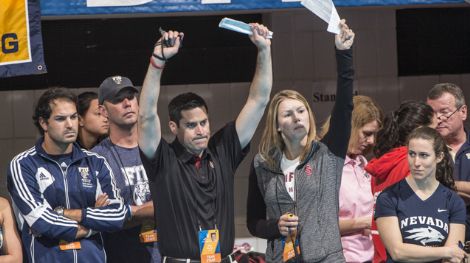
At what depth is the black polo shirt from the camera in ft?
20.5

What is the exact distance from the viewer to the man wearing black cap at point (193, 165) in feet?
20.2

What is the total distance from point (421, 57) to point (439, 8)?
0.50 m

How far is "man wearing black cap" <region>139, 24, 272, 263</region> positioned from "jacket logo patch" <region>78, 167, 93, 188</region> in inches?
33.9

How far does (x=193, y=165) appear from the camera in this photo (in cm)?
638

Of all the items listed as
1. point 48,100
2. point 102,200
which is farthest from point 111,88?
point 102,200

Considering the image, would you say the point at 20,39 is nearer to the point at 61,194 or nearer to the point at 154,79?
the point at 61,194

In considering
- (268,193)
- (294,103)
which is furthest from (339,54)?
(268,193)

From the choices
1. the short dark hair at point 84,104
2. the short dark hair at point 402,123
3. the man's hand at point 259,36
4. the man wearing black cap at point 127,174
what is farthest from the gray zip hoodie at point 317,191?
the short dark hair at point 84,104

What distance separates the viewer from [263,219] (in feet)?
22.0

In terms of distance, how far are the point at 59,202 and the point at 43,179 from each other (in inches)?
7.0

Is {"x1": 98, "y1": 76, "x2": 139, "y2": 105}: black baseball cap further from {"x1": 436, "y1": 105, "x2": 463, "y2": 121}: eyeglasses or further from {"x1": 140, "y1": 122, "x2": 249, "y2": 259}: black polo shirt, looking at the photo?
{"x1": 436, "y1": 105, "x2": 463, "y2": 121}: eyeglasses

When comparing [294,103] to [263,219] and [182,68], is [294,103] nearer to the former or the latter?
[263,219]

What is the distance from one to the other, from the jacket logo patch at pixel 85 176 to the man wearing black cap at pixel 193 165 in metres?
0.86

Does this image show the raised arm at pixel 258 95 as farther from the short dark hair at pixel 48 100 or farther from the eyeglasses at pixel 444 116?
the eyeglasses at pixel 444 116
